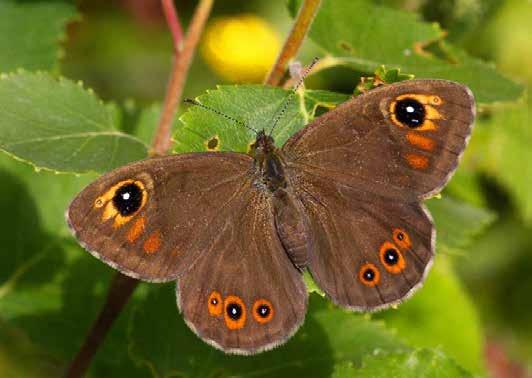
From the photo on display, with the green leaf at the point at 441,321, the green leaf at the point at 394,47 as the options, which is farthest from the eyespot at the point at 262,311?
the green leaf at the point at 441,321

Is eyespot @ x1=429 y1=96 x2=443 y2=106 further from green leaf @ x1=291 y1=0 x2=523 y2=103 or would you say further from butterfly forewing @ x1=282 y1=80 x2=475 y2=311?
green leaf @ x1=291 y1=0 x2=523 y2=103

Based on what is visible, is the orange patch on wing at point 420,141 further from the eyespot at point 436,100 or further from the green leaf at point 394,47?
the green leaf at point 394,47

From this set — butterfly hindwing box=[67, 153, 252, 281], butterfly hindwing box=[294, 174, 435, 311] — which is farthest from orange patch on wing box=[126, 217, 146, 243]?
butterfly hindwing box=[294, 174, 435, 311]

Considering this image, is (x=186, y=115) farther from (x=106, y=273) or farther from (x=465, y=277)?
(x=465, y=277)

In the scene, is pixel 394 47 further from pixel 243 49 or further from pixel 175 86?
pixel 243 49

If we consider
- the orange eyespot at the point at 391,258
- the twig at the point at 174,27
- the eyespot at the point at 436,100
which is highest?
the eyespot at the point at 436,100

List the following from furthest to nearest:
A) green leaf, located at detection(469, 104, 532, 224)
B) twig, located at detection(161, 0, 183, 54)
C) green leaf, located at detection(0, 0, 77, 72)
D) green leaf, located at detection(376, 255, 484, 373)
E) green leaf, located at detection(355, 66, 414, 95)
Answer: green leaf, located at detection(469, 104, 532, 224) < green leaf, located at detection(376, 255, 484, 373) < green leaf, located at detection(0, 0, 77, 72) < twig, located at detection(161, 0, 183, 54) < green leaf, located at detection(355, 66, 414, 95)
